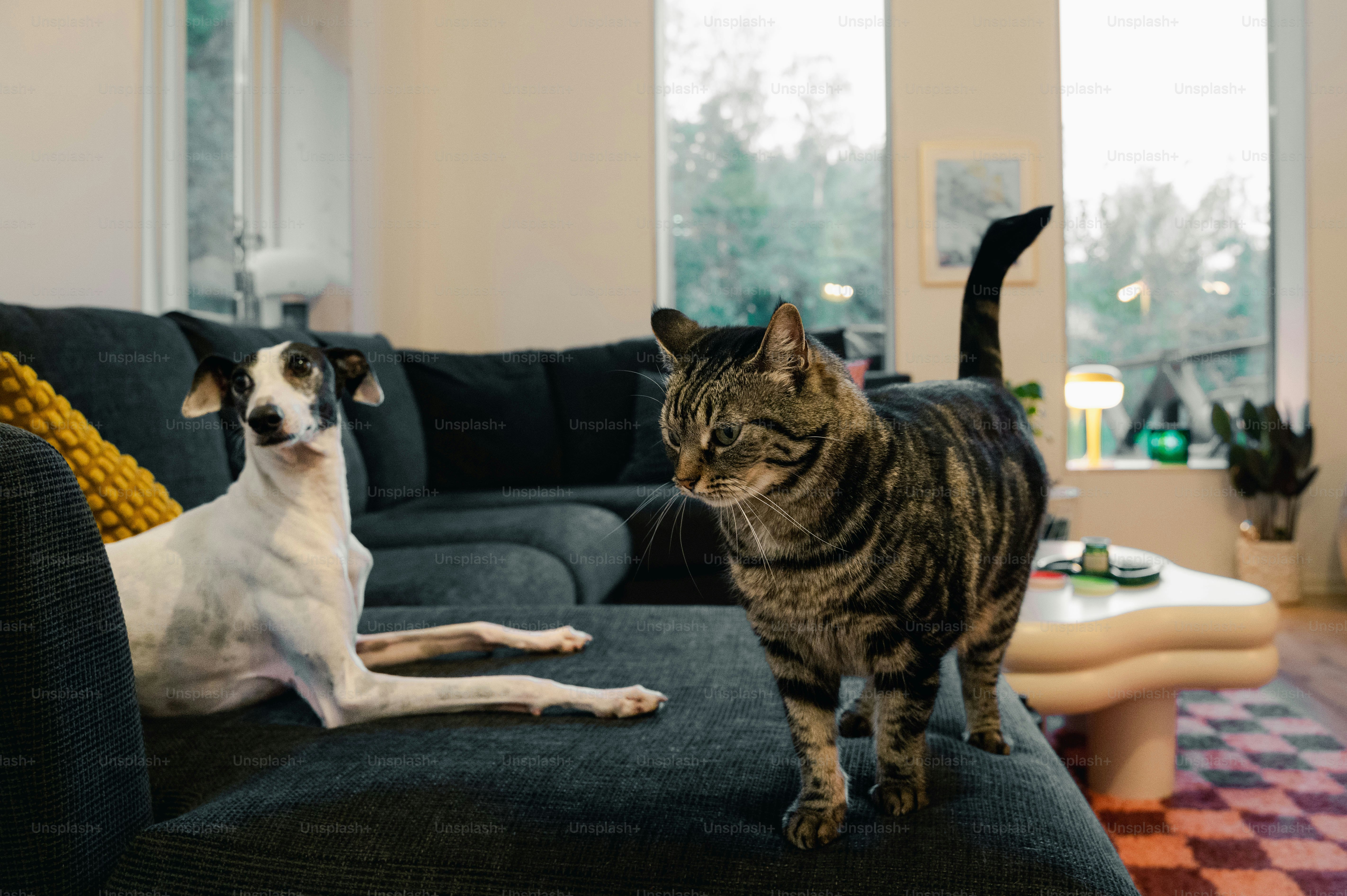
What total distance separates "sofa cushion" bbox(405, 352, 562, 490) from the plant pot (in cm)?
325

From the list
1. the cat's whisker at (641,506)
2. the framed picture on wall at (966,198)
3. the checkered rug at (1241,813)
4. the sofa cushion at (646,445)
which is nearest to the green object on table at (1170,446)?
the framed picture on wall at (966,198)

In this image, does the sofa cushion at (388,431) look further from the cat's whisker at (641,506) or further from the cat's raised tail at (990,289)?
the cat's raised tail at (990,289)

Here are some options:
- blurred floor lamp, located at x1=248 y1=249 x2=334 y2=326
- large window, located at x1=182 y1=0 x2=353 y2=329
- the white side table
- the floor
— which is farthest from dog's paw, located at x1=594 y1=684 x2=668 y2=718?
blurred floor lamp, located at x1=248 y1=249 x2=334 y2=326

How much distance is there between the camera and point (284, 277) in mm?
3396

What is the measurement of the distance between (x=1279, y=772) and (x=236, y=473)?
2.68 m

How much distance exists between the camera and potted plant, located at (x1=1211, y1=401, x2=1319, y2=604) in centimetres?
382

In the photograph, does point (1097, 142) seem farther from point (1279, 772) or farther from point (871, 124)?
point (1279, 772)

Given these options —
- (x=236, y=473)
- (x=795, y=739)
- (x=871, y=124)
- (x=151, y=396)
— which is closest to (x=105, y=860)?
(x=795, y=739)

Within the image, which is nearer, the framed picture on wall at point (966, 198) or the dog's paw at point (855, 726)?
the dog's paw at point (855, 726)

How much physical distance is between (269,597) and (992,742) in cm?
96

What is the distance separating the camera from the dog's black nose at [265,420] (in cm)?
110

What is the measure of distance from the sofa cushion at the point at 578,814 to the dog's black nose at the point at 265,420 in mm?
389

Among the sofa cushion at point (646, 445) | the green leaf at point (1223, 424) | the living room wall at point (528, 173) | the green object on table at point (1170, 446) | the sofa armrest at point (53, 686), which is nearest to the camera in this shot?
the sofa armrest at point (53, 686)

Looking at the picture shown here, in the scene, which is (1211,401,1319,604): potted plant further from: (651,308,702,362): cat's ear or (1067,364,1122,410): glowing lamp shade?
(651,308,702,362): cat's ear
